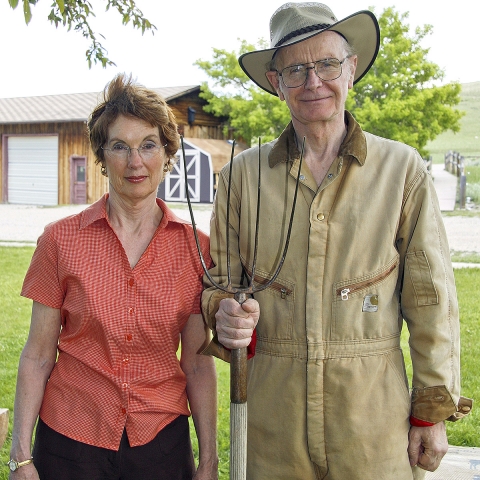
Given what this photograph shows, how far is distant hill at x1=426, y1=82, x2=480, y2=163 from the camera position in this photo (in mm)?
54156

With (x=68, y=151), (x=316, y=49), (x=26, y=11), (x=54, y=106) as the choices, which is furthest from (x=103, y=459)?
(x=54, y=106)

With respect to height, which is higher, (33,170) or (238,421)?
(33,170)

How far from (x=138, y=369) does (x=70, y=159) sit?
25.4m

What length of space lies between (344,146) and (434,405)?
881mm

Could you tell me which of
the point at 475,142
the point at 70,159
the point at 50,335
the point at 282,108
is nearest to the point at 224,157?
the point at 282,108

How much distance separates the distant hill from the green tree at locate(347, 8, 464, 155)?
25605mm

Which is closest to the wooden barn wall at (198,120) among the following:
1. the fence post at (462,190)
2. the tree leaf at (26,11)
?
the fence post at (462,190)

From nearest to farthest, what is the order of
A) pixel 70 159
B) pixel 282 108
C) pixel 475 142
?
1. pixel 282 108
2. pixel 70 159
3. pixel 475 142

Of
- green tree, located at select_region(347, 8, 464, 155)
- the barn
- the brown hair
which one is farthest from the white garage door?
the brown hair

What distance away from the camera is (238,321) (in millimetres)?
1886

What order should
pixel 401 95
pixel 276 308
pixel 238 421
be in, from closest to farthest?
pixel 238 421 → pixel 276 308 → pixel 401 95

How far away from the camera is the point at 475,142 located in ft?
196

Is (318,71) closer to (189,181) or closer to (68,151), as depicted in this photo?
(189,181)

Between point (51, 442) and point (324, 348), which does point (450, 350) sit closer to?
point (324, 348)
